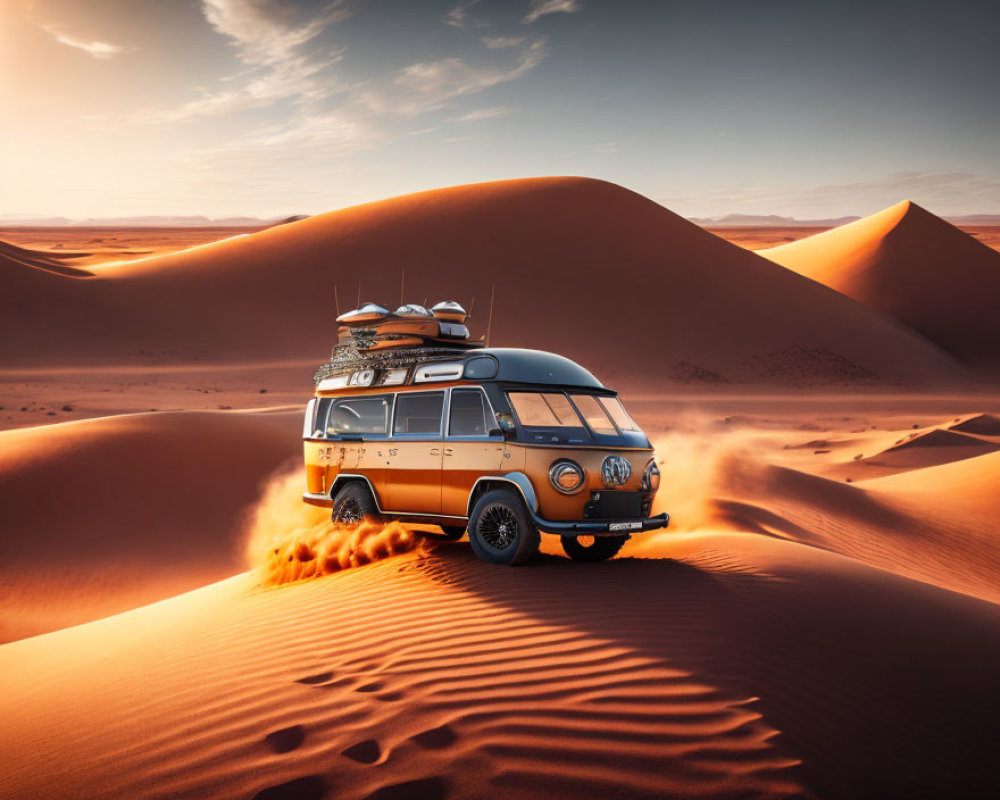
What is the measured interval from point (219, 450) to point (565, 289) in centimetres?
3656

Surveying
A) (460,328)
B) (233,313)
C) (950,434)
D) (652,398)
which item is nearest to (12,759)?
(460,328)

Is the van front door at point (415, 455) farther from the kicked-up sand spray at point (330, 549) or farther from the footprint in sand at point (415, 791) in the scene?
the footprint in sand at point (415, 791)

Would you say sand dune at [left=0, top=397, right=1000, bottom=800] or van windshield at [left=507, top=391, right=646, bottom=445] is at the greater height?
van windshield at [left=507, top=391, right=646, bottom=445]

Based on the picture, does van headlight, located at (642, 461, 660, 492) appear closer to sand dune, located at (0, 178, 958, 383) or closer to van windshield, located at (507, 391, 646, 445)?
van windshield, located at (507, 391, 646, 445)

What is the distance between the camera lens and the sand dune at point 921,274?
5944 cm

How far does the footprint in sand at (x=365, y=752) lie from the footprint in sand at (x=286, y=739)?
33 centimetres

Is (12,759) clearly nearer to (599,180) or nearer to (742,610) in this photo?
(742,610)

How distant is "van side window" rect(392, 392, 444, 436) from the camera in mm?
9187

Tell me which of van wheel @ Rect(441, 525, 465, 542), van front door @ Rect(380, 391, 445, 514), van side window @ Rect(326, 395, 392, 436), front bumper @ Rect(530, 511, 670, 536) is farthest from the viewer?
van wheel @ Rect(441, 525, 465, 542)

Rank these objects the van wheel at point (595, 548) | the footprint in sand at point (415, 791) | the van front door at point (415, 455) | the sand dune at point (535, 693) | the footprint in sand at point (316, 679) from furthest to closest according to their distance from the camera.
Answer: the van wheel at point (595, 548) → the van front door at point (415, 455) → the footprint in sand at point (316, 679) → the sand dune at point (535, 693) → the footprint in sand at point (415, 791)

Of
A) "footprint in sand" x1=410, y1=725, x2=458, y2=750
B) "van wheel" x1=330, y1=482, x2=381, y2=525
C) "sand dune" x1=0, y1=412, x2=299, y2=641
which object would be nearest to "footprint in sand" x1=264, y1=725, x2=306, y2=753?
"footprint in sand" x1=410, y1=725, x2=458, y2=750

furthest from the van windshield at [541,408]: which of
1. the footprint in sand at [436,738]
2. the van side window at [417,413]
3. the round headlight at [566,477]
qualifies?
the footprint in sand at [436,738]

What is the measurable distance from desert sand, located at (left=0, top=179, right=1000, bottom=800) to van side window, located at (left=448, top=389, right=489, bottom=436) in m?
1.38

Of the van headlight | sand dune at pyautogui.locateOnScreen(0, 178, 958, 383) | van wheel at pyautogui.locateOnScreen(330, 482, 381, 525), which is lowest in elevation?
van wheel at pyautogui.locateOnScreen(330, 482, 381, 525)
